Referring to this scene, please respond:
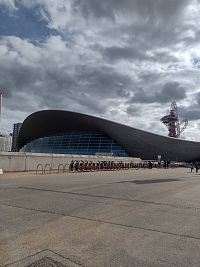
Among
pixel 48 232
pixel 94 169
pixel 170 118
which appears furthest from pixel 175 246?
pixel 170 118

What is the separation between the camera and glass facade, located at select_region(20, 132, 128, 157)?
250 ft

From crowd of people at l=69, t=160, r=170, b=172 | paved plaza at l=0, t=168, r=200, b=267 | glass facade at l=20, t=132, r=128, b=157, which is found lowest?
paved plaza at l=0, t=168, r=200, b=267

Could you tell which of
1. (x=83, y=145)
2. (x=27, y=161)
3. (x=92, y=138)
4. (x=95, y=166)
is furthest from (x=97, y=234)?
(x=92, y=138)

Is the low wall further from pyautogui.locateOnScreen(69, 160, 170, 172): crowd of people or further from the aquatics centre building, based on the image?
the aquatics centre building

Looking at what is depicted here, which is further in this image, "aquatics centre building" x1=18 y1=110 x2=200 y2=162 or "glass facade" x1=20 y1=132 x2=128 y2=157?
"aquatics centre building" x1=18 y1=110 x2=200 y2=162

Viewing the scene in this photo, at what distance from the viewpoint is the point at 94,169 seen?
129 ft

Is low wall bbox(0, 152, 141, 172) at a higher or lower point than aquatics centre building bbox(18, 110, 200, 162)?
lower

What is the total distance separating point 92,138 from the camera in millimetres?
79500

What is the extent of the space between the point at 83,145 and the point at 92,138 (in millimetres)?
3094

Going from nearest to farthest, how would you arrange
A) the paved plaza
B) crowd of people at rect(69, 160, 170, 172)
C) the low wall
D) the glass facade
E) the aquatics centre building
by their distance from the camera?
the paved plaza → the low wall → crowd of people at rect(69, 160, 170, 172) → the glass facade → the aquatics centre building

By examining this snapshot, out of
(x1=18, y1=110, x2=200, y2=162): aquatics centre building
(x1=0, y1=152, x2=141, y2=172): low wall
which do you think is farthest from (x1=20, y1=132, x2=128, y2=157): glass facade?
(x1=0, y1=152, x2=141, y2=172): low wall

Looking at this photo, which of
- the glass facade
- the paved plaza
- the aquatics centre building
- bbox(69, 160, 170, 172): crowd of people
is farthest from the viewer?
the aquatics centre building

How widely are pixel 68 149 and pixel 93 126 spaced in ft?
25.9

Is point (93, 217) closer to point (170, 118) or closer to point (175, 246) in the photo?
point (175, 246)
